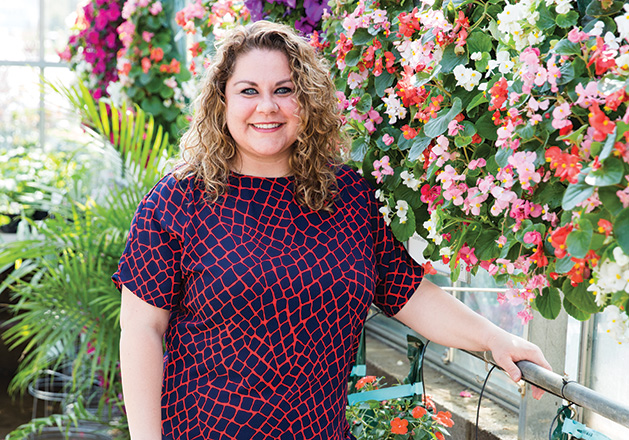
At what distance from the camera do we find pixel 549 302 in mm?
942

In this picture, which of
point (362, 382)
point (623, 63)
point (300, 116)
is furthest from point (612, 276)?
point (362, 382)

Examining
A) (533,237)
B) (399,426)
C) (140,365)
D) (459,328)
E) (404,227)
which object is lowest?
(399,426)

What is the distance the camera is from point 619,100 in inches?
28.5

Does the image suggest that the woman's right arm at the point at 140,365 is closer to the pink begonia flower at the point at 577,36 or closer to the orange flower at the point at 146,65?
the pink begonia flower at the point at 577,36

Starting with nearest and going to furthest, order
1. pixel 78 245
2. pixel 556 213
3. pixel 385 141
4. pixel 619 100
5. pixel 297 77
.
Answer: pixel 619 100, pixel 556 213, pixel 385 141, pixel 297 77, pixel 78 245

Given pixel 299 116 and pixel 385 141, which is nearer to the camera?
pixel 385 141

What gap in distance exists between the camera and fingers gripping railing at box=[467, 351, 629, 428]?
2.94ft

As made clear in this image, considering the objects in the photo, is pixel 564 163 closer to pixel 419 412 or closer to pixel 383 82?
pixel 383 82

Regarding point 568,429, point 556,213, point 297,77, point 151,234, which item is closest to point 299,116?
point 297,77

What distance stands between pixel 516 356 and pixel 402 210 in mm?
322

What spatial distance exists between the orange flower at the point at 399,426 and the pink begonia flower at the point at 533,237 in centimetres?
73

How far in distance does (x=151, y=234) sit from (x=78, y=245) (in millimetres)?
1228

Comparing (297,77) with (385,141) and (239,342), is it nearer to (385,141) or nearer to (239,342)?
(385,141)

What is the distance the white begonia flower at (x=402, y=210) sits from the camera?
127 centimetres
